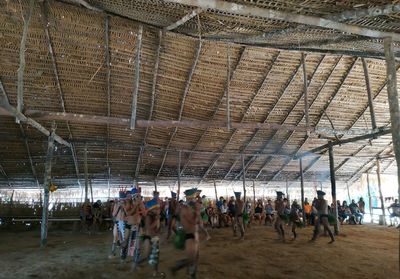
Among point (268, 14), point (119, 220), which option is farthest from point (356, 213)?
point (268, 14)

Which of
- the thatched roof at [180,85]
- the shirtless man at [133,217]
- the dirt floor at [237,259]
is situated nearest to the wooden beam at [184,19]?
the thatched roof at [180,85]

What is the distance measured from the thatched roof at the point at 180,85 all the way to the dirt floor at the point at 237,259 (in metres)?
3.97

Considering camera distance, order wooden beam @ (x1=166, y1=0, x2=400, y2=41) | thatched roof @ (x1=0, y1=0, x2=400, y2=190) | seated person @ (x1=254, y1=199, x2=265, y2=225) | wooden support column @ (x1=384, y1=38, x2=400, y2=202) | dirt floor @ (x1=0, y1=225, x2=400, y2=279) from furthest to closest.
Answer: seated person @ (x1=254, y1=199, x2=265, y2=225)
thatched roof @ (x1=0, y1=0, x2=400, y2=190)
dirt floor @ (x1=0, y1=225, x2=400, y2=279)
wooden support column @ (x1=384, y1=38, x2=400, y2=202)
wooden beam @ (x1=166, y1=0, x2=400, y2=41)

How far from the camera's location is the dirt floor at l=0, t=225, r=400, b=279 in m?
6.93

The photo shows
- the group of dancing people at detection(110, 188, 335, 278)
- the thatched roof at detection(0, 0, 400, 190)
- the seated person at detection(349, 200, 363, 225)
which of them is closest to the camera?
the group of dancing people at detection(110, 188, 335, 278)

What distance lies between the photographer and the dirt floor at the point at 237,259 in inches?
273

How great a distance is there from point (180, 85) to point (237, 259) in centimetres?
647

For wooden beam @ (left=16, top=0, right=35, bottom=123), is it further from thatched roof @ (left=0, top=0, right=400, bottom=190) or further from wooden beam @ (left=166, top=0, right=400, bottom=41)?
wooden beam @ (left=166, top=0, right=400, bottom=41)

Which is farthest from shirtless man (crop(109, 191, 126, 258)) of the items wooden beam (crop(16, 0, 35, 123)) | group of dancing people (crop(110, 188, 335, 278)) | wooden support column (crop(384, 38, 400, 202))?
wooden support column (crop(384, 38, 400, 202))

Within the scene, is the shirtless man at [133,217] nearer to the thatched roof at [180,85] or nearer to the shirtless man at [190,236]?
the shirtless man at [190,236]

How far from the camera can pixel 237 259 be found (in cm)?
838

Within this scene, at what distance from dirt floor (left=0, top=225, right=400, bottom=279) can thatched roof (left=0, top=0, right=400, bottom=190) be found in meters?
3.97

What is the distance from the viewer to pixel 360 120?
14.7m

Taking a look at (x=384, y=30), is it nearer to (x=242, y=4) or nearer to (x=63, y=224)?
(x=242, y=4)
